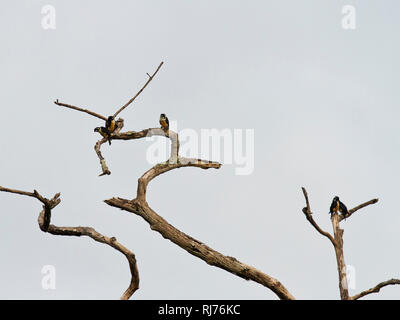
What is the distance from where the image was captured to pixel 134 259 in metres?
14.9

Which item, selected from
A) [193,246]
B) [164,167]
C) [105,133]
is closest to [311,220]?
[193,246]

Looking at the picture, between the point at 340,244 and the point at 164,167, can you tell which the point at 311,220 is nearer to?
the point at 340,244

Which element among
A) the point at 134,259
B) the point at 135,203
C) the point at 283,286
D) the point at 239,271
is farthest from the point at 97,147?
the point at 283,286

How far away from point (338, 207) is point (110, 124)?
5861mm

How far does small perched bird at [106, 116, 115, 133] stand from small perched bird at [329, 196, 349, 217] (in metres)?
5.62

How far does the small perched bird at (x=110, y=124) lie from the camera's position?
16375 mm

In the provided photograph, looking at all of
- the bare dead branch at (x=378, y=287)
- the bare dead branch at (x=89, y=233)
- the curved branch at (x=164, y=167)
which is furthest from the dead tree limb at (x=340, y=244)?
the bare dead branch at (x=89, y=233)

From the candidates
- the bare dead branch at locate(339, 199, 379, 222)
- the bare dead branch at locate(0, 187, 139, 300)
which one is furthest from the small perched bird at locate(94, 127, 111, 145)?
the bare dead branch at locate(339, 199, 379, 222)

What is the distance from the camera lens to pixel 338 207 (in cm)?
1677

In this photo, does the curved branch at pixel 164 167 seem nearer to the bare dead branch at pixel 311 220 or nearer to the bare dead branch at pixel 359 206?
the bare dead branch at pixel 311 220

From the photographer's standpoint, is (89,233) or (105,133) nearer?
(89,233)
